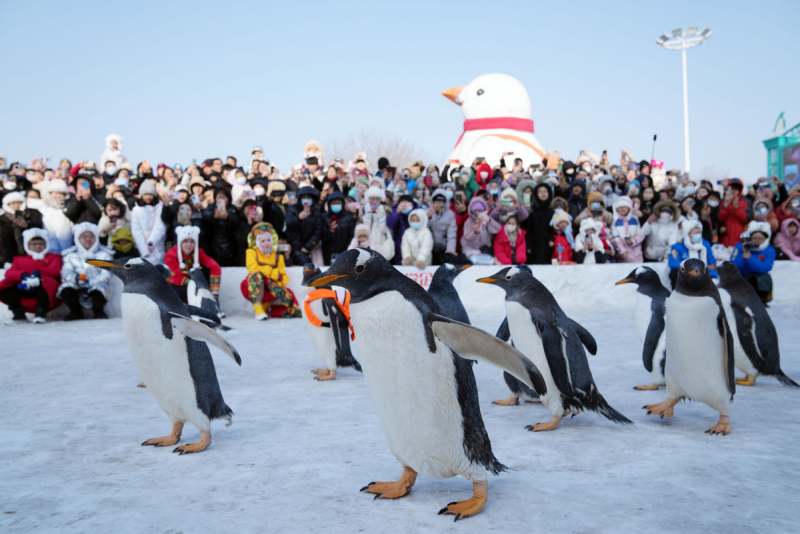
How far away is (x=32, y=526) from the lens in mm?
2176

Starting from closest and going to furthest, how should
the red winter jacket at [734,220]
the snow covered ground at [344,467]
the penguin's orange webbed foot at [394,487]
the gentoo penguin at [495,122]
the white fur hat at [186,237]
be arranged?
the snow covered ground at [344,467], the penguin's orange webbed foot at [394,487], the white fur hat at [186,237], the red winter jacket at [734,220], the gentoo penguin at [495,122]

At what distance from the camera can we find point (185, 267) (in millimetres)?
7922

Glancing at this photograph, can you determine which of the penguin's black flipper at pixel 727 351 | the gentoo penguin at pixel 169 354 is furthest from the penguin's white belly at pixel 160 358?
the penguin's black flipper at pixel 727 351

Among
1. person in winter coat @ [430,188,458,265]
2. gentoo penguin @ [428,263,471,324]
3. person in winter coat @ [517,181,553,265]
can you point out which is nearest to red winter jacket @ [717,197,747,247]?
person in winter coat @ [517,181,553,265]

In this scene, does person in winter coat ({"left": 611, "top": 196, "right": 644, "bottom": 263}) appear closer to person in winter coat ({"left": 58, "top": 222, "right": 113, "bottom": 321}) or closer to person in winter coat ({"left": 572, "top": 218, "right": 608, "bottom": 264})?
person in winter coat ({"left": 572, "top": 218, "right": 608, "bottom": 264})

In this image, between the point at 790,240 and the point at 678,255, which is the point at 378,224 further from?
the point at 790,240

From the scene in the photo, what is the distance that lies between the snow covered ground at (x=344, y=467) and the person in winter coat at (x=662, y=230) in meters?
4.79

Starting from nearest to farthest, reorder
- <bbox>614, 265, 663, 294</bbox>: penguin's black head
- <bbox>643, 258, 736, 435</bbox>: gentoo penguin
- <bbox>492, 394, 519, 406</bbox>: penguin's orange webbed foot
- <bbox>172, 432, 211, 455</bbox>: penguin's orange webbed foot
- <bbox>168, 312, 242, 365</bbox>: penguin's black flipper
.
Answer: <bbox>168, 312, 242, 365</bbox>: penguin's black flipper
<bbox>172, 432, 211, 455</bbox>: penguin's orange webbed foot
<bbox>643, 258, 736, 435</bbox>: gentoo penguin
<bbox>492, 394, 519, 406</bbox>: penguin's orange webbed foot
<bbox>614, 265, 663, 294</bbox>: penguin's black head

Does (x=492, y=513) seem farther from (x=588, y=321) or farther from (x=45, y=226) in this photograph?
(x=45, y=226)

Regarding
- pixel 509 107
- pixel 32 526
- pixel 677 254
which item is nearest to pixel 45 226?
pixel 32 526

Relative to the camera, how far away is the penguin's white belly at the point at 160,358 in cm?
299

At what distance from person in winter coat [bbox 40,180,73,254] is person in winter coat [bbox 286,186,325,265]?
273cm

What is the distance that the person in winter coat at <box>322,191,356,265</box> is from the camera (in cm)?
916

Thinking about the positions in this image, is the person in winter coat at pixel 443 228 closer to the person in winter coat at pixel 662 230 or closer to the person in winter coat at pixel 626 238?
the person in winter coat at pixel 626 238
